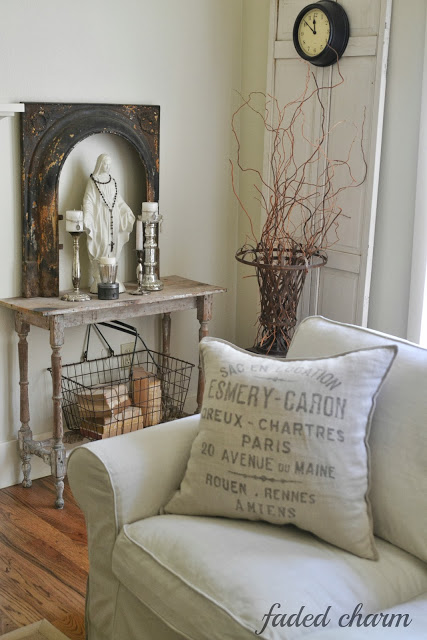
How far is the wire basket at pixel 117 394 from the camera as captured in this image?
3248 mm

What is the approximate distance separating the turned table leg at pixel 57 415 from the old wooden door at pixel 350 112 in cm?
115

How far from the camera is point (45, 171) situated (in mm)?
3004

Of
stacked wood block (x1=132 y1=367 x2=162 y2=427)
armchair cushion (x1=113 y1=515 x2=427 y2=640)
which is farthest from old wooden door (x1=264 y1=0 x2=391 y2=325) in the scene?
armchair cushion (x1=113 y1=515 x2=427 y2=640)

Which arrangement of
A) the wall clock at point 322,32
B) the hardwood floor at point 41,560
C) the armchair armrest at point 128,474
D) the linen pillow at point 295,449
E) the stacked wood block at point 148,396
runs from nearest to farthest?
1. the linen pillow at point 295,449
2. the armchair armrest at point 128,474
3. the hardwood floor at point 41,560
4. the wall clock at point 322,32
5. the stacked wood block at point 148,396

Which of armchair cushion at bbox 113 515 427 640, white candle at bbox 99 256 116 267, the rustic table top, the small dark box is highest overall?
white candle at bbox 99 256 116 267

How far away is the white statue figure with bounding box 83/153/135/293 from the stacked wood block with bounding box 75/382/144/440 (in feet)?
1.39

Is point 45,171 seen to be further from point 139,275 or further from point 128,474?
point 128,474

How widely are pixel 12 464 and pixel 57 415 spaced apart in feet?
1.25

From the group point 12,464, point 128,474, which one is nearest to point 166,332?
point 12,464

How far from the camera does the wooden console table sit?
290cm

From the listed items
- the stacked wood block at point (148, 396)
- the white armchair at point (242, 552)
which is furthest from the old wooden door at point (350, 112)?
the white armchair at point (242, 552)

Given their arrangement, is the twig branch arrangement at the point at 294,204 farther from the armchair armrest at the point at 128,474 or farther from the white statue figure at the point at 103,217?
Answer: the armchair armrest at the point at 128,474

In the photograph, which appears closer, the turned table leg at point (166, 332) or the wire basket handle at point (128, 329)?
the wire basket handle at point (128, 329)

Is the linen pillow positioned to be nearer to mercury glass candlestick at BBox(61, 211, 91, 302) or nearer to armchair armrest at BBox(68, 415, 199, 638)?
armchair armrest at BBox(68, 415, 199, 638)
